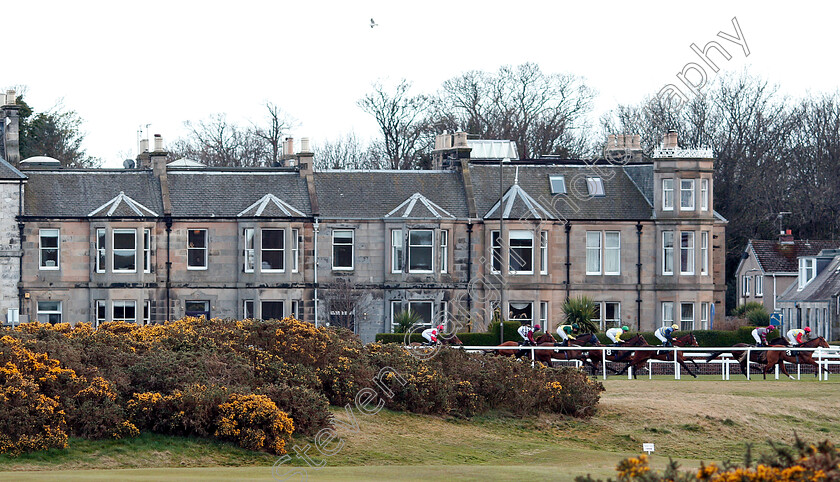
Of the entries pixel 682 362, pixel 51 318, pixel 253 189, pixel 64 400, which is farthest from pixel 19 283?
pixel 64 400

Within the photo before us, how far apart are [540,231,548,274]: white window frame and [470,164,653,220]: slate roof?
3.27 feet

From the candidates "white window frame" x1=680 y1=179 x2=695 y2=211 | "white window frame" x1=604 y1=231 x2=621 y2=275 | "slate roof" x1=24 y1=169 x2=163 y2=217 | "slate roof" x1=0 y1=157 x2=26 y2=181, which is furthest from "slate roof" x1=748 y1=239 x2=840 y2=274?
"slate roof" x1=0 y1=157 x2=26 y2=181

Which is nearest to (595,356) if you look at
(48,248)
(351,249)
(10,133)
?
(351,249)

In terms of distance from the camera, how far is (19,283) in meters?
45.1

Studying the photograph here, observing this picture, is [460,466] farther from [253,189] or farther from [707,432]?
[253,189]

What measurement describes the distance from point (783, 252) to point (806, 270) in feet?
17.0

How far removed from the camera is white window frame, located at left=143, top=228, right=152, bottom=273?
4578 cm

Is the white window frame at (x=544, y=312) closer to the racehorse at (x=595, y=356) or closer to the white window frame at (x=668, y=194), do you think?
the white window frame at (x=668, y=194)

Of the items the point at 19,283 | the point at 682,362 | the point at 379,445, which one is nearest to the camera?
the point at 379,445

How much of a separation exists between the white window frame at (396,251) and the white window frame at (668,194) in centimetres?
902

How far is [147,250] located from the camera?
151 feet

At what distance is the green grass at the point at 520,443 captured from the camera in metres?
18.4

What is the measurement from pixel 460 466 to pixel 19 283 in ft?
95.3

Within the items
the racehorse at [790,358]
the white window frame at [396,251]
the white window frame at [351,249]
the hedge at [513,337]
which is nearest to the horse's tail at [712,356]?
the racehorse at [790,358]
